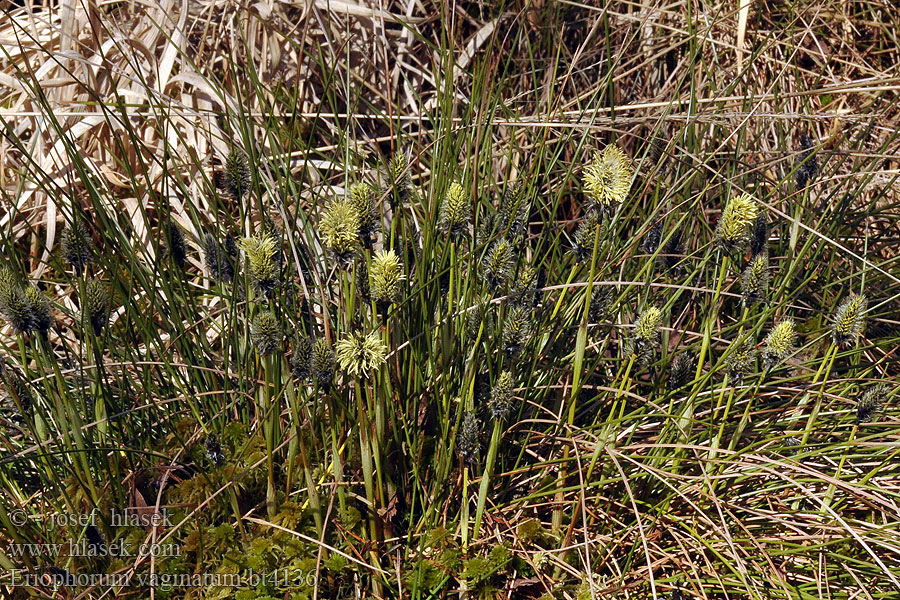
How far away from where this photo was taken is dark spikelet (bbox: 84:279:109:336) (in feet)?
5.33

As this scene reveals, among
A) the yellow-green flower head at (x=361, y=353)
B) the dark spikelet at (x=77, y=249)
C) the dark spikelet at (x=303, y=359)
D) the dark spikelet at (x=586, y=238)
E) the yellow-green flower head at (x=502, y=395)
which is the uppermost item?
the dark spikelet at (x=586, y=238)

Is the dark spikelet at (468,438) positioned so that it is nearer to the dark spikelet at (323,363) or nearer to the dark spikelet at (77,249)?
the dark spikelet at (323,363)

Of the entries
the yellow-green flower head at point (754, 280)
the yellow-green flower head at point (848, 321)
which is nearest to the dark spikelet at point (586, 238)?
the yellow-green flower head at point (754, 280)

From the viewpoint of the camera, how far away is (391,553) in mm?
1842

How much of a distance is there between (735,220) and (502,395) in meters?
0.58

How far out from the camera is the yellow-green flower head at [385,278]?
1.38 meters

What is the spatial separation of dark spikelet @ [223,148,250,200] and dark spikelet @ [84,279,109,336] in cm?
38

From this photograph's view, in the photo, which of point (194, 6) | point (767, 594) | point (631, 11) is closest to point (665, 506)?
point (767, 594)

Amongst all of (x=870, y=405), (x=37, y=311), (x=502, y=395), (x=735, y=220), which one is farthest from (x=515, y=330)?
(x=37, y=311)

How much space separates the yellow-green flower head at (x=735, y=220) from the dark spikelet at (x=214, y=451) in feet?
3.68

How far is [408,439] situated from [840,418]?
45.2 inches

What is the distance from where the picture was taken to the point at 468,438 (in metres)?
1.66

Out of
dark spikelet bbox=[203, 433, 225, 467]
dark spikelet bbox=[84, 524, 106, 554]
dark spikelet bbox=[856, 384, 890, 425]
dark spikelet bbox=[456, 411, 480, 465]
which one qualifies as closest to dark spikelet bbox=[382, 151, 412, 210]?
dark spikelet bbox=[456, 411, 480, 465]

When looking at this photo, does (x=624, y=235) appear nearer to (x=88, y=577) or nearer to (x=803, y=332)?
(x=803, y=332)
